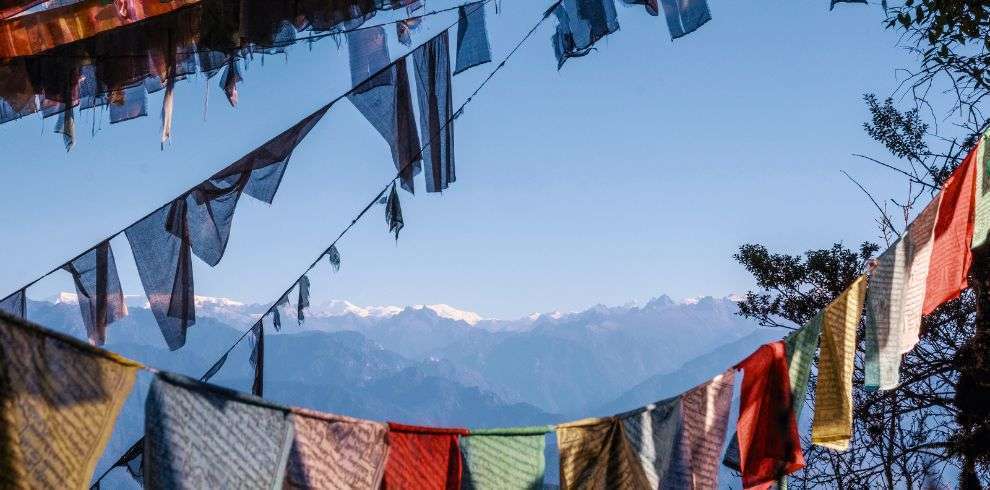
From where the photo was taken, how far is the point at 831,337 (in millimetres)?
4363

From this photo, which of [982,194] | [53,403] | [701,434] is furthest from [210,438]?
[982,194]

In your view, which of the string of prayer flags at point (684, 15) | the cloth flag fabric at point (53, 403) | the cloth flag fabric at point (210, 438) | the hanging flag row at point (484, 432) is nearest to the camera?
the cloth flag fabric at point (53, 403)

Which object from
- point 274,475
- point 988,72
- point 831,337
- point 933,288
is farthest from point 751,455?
point 988,72

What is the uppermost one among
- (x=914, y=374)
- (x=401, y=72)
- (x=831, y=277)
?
(x=401, y=72)

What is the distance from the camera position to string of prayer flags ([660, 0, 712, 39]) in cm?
476

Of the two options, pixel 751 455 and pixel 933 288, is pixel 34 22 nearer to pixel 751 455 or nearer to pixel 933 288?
pixel 751 455

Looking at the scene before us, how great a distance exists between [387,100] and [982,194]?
318 cm

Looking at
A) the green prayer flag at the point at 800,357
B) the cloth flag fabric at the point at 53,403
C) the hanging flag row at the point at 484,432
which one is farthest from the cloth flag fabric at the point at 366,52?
the cloth flag fabric at the point at 53,403

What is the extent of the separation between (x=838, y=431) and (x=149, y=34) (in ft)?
13.1

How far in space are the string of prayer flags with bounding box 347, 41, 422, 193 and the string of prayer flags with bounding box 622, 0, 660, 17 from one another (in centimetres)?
135

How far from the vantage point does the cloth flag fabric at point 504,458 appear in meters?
3.27

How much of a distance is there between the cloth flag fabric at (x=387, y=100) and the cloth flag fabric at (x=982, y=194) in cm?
295

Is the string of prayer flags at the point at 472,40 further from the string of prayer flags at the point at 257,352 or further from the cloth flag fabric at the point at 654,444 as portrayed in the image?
the cloth flag fabric at the point at 654,444

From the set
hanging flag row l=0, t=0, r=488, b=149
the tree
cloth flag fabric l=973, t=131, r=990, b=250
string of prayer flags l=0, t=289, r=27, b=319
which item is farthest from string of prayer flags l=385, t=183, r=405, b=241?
the tree
